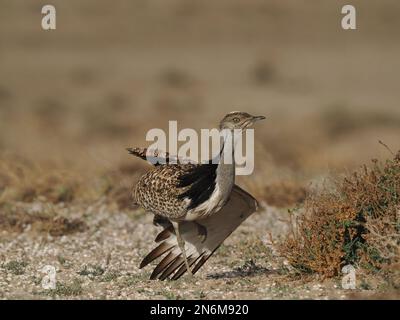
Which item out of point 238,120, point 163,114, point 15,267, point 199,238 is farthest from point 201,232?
point 163,114

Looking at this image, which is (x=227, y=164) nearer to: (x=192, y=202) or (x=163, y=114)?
(x=192, y=202)

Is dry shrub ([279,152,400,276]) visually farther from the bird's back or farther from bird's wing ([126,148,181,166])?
bird's wing ([126,148,181,166])

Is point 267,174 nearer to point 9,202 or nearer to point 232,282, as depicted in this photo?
point 9,202

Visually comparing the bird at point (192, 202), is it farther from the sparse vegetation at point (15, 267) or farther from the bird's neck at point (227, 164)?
the sparse vegetation at point (15, 267)

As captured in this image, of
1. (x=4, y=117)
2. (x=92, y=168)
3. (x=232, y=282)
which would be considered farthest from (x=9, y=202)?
(x=4, y=117)

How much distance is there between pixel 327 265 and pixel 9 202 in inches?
202

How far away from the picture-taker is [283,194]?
12.1 meters

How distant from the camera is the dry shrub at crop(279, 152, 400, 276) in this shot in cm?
787

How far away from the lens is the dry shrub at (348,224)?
787 centimetres

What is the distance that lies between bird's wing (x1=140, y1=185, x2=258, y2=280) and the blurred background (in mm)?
3644

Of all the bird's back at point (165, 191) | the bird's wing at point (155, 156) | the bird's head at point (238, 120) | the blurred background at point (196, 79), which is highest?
the bird's head at point (238, 120)

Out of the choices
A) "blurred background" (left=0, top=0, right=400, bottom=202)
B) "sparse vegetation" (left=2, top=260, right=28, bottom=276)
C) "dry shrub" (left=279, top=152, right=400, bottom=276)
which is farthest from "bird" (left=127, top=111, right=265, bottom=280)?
"blurred background" (left=0, top=0, right=400, bottom=202)

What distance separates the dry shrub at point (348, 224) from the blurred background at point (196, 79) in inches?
163

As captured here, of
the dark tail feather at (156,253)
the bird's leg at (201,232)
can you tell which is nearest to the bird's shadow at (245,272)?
the bird's leg at (201,232)
